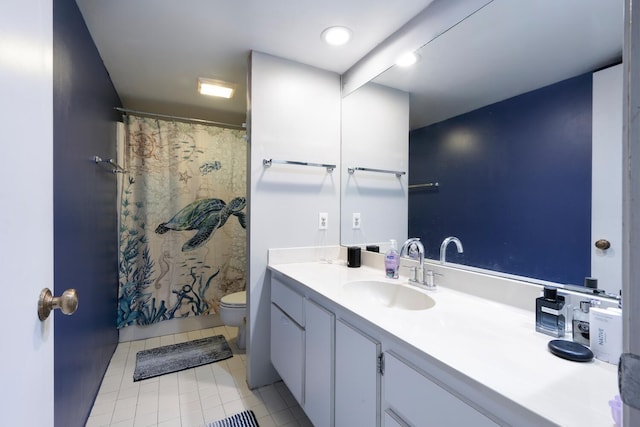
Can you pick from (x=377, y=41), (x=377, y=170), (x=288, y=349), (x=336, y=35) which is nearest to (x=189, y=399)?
(x=288, y=349)

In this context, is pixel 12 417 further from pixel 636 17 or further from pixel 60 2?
pixel 60 2

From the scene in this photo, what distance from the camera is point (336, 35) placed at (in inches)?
63.7

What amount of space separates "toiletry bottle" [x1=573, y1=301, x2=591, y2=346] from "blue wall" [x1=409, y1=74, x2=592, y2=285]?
0.18 metres

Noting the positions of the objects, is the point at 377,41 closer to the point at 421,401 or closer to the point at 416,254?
the point at 416,254

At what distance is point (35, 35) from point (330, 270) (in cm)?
150

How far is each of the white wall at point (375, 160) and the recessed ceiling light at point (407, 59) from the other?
0.54ft

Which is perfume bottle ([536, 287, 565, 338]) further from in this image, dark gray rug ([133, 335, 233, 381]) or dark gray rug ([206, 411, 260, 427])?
dark gray rug ([133, 335, 233, 381])

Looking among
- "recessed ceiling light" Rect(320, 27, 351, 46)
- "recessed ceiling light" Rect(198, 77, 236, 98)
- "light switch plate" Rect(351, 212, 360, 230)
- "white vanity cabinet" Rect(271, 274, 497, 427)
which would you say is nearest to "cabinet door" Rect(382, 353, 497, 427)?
"white vanity cabinet" Rect(271, 274, 497, 427)

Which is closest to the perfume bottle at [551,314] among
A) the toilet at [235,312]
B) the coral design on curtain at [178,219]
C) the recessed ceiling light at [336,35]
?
the recessed ceiling light at [336,35]

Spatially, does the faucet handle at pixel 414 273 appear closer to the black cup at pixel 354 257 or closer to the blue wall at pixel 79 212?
the black cup at pixel 354 257

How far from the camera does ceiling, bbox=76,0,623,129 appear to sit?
1.00 m

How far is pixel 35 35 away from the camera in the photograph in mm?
609

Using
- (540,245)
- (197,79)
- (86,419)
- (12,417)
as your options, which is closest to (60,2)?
(197,79)

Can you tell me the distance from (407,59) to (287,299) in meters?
1.54
